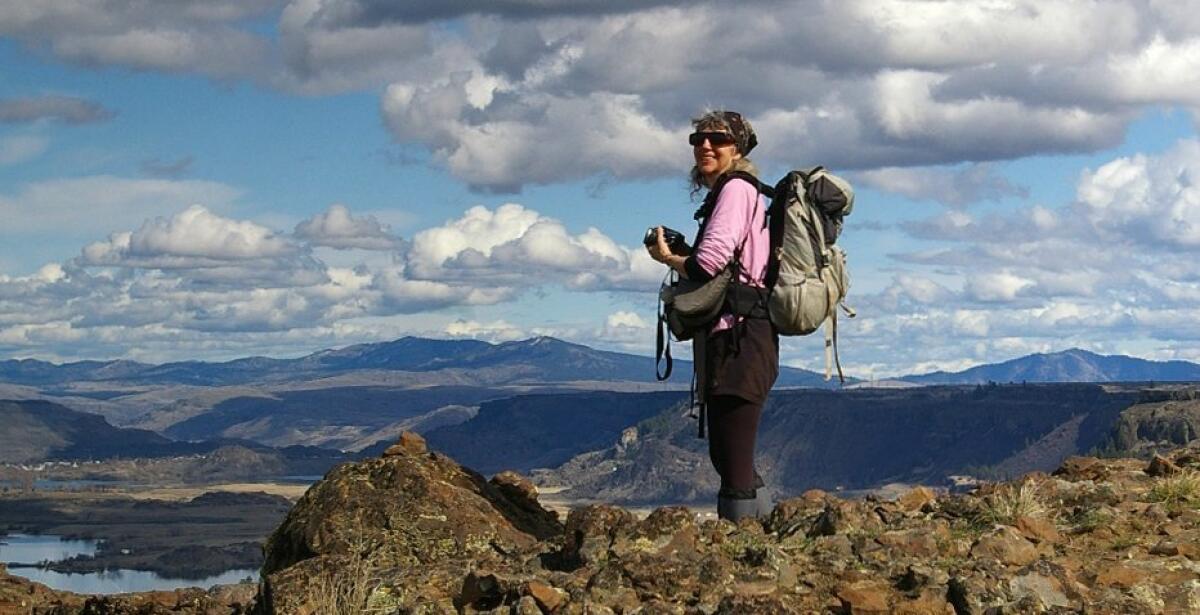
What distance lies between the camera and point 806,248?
11070 millimetres

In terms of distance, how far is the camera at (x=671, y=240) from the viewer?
11531 millimetres

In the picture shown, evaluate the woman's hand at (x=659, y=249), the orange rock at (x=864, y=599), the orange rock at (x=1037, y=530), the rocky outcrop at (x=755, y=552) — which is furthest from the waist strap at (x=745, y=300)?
the orange rock at (x=864, y=599)

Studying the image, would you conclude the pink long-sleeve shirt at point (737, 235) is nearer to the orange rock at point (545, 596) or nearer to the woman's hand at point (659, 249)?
the woman's hand at point (659, 249)

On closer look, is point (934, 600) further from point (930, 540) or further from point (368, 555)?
point (368, 555)

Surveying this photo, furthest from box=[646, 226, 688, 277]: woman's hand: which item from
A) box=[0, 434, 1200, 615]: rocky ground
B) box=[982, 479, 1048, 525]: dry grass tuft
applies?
box=[982, 479, 1048, 525]: dry grass tuft

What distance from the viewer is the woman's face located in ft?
37.7

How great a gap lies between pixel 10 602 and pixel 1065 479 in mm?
9130

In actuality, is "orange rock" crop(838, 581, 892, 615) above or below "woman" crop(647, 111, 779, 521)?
below

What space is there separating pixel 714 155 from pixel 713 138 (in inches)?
5.2

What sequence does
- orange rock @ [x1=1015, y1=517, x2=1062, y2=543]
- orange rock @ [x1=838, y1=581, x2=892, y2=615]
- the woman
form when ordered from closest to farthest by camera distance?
orange rock @ [x1=838, y1=581, x2=892, y2=615]
orange rock @ [x1=1015, y1=517, x2=1062, y2=543]
the woman

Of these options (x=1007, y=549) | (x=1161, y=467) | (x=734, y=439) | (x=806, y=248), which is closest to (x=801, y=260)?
(x=806, y=248)

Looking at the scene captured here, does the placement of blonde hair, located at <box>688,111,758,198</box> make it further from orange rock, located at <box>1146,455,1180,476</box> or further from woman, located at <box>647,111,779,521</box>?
orange rock, located at <box>1146,455,1180,476</box>

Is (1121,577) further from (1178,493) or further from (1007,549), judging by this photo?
(1178,493)

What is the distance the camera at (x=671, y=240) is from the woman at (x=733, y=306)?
5cm
